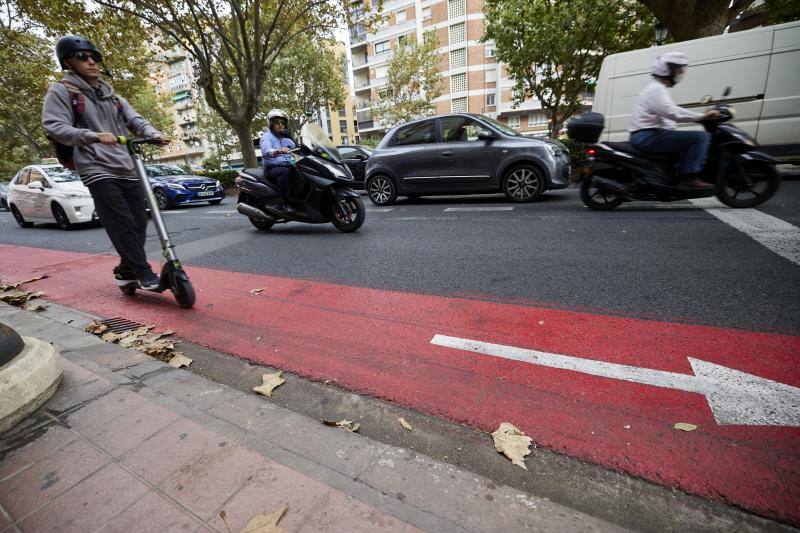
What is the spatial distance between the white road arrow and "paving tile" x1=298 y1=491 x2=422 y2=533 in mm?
1321

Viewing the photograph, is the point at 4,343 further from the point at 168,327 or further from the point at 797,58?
the point at 797,58

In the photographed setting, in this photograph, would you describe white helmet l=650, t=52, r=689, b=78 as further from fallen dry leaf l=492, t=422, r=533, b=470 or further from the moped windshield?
fallen dry leaf l=492, t=422, r=533, b=470

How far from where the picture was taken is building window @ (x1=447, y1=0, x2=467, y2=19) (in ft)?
120

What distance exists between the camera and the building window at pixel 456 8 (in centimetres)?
3669

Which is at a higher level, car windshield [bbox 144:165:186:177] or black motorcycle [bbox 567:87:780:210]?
car windshield [bbox 144:165:186:177]

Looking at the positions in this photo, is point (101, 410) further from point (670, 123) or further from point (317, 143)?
point (670, 123)

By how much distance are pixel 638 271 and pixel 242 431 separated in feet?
11.7

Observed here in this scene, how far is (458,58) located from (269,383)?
42776mm

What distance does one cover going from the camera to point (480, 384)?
83.0 inches

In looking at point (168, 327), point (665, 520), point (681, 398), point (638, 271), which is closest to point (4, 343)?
point (168, 327)

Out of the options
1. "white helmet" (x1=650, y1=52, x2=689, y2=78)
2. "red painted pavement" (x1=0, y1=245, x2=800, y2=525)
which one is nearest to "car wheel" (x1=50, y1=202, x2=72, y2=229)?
"red painted pavement" (x1=0, y1=245, x2=800, y2=525)

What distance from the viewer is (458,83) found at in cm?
3903

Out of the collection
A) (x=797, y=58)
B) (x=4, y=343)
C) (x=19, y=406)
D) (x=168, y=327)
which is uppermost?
(x=797, y=58)

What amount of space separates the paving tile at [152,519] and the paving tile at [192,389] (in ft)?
1.92
